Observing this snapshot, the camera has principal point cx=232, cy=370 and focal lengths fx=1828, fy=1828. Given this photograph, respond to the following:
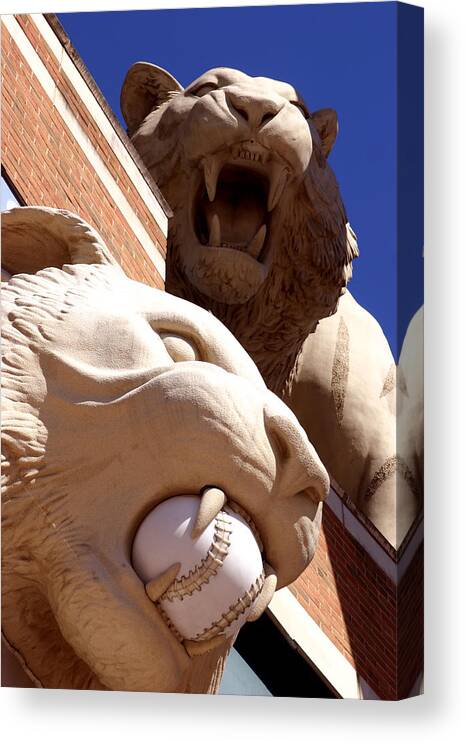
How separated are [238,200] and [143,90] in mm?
596

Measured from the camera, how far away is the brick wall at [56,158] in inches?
167

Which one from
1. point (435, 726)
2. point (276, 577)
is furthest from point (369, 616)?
point (276, 577)

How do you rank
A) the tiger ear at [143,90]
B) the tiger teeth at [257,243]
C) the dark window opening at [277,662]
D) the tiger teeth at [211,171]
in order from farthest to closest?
1. the tiger ear at [143,90]
2. the tiger teeth at [257,243]
3. the tiger teeth at [211,171]
4. the dark window opening at [277,662]

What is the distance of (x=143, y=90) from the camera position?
20.5ft

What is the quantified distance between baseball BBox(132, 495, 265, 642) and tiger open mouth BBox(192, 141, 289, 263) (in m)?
2.71

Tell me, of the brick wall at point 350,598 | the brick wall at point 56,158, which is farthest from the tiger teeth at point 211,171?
the brick wall at point 350,598

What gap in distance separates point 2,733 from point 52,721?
0.14 meters

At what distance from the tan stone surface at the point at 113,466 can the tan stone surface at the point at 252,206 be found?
224 cm

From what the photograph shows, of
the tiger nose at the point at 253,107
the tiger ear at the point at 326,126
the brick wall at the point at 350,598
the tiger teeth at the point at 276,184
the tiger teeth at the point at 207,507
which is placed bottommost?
the brick wall at the point at 350,598

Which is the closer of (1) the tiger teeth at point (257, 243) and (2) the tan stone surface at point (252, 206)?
(2) the tan stone surface at point (252, 206)

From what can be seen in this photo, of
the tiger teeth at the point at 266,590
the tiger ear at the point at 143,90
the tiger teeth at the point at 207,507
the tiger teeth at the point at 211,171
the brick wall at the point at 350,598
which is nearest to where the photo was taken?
the tiger teeth at the point at 207,507

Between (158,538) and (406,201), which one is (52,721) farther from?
(406,201)

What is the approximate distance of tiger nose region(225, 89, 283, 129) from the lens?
565 cm

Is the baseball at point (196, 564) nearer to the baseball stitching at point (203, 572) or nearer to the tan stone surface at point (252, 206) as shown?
the baseball stitching at point (203, 572)
